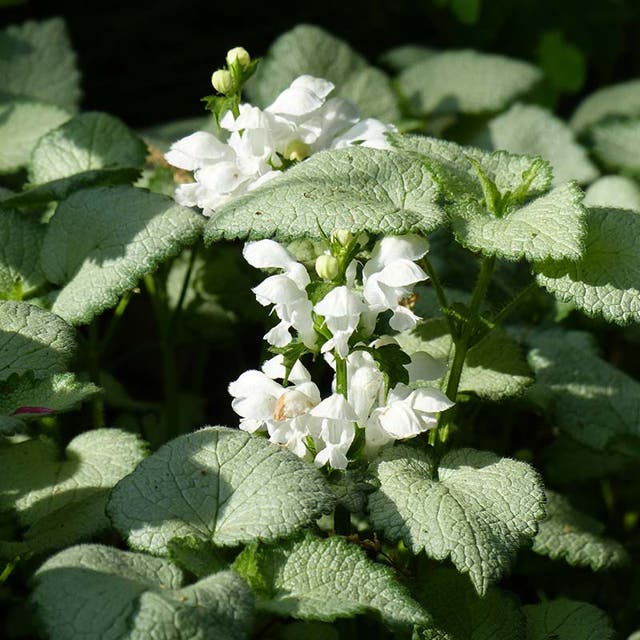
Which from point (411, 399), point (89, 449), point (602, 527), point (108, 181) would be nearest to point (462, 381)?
point (411, 399)

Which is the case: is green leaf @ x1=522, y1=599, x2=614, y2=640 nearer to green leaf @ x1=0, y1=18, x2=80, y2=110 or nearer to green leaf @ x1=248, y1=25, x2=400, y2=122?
green leaf @ x1=248, y1=25, x2=400, y2=122

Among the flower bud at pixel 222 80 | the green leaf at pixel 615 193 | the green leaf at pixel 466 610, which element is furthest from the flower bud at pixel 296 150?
the green leaf at pixel 615 193

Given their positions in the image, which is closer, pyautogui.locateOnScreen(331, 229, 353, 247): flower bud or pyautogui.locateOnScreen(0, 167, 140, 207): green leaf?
pyautogui.locateOnScreen(331, 229, 353, 247): flower bud

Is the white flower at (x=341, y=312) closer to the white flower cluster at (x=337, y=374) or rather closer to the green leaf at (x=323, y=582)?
the white flower cluster at (x=337, y=374)

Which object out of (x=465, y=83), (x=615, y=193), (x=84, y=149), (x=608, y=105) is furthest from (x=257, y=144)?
(x=608, y=105)

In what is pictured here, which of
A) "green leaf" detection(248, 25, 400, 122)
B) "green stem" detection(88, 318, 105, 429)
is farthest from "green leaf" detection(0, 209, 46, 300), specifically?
"green leaf" detection(248, 25, 400, 122)

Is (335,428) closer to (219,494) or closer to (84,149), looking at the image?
(219,494)
